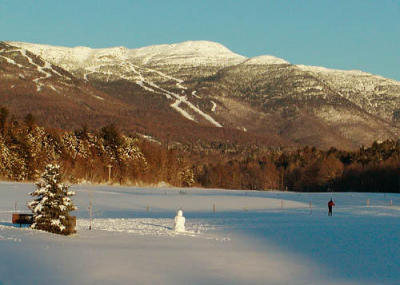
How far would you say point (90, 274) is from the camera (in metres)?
19.6

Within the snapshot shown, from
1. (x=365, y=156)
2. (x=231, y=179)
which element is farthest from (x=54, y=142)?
(x=365, y=156)

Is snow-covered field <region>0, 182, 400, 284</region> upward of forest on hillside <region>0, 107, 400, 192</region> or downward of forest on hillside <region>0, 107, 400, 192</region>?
downward

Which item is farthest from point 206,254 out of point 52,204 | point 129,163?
point 129,163

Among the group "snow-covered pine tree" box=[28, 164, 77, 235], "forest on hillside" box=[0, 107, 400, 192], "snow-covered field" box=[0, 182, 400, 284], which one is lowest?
"snow-covered field" box=[0, 182, 400, 284]

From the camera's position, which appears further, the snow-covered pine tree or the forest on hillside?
the forest on hillside

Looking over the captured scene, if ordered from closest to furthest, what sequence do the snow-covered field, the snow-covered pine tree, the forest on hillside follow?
the snow-covered field < the snow-covered pine tree < the forest on hillside

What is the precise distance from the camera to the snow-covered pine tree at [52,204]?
28891 millimetres

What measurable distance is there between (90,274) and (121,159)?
99.7 meters

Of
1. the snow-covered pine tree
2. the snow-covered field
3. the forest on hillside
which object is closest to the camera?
the snow-covered field

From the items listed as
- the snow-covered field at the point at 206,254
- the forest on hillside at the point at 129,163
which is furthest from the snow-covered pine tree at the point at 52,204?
the forest on hillside at the point at 129,163

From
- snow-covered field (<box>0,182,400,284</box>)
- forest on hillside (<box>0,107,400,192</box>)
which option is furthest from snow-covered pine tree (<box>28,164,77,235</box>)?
forest on hillside (<box>0,107,400,192</box>)

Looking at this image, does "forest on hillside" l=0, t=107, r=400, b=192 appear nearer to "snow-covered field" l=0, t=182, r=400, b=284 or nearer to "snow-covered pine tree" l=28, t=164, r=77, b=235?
"snow-covered field" l=0, t=182, r=400, b=284

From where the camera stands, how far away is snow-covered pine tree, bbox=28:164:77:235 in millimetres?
28891

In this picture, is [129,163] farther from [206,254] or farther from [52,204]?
[206,254]
